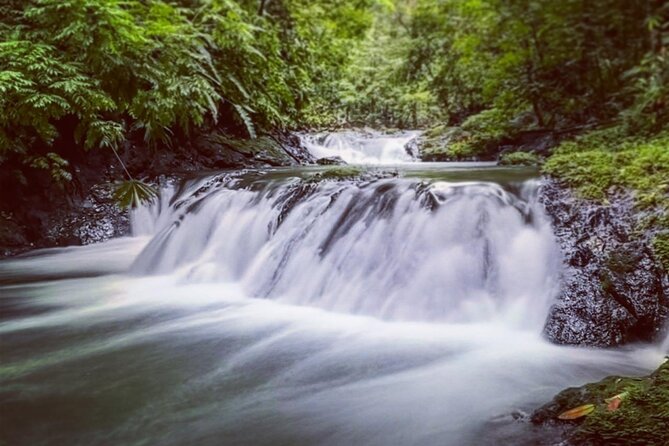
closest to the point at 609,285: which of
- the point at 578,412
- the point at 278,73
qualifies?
the point at 578,412

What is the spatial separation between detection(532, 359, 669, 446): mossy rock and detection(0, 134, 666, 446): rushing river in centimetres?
19

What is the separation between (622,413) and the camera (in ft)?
6.23

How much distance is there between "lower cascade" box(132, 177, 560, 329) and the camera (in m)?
4.00

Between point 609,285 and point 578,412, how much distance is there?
62.3 inches

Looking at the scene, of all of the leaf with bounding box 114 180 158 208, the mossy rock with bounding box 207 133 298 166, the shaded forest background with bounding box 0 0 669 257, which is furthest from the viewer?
the mossy rock with bounding box 207 133 298 166

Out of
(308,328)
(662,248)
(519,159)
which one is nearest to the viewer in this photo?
(662,248)

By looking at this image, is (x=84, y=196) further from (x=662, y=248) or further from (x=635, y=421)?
(x=635, y=421)

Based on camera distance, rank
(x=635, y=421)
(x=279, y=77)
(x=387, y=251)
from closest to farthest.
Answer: (x=635, y=421), (x=387, y=251), (x=279, y=77)

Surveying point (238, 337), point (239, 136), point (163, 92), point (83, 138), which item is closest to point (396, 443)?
point (238, 337)

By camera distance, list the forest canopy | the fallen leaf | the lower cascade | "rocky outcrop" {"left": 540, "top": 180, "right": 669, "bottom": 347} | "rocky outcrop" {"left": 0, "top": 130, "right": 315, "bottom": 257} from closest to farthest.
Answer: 1. the fallen leaf
2. "rocky outcrop" {"left": 540, "top": 180, "right": 669, "bottom": 347}
3. the lower cascade
4. the forest canopy
5. "rocky outcrop" {"left": 0, "top": 130, "right": 315, "bottom": 257}

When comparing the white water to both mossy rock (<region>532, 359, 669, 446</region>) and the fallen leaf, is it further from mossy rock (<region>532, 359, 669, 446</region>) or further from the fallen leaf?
the fallen leaf

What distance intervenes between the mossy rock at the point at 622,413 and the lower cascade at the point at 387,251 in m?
1.49

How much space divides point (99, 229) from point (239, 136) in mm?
3793

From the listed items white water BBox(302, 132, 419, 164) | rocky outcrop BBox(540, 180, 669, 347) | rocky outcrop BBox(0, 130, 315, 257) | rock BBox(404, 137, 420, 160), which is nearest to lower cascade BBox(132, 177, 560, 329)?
rocky outcrop BBox(540, 180, 669, 347)
